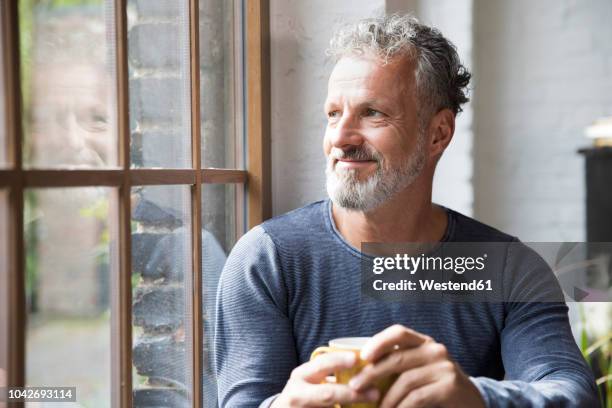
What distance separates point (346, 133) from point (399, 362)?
574mm

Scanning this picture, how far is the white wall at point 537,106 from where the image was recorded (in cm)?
287

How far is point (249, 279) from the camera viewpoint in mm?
1309

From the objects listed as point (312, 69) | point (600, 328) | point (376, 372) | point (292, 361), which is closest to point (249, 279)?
point (292, 361)

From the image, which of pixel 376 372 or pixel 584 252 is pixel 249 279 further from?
pixel 584 252

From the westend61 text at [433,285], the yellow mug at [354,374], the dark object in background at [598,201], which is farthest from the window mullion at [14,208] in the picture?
the dark object in background at [598,201]

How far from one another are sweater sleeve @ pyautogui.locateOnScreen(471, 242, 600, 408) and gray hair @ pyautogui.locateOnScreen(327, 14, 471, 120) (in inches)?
13.4

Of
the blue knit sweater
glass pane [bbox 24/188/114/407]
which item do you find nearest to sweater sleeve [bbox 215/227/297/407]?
the blue knit sweater

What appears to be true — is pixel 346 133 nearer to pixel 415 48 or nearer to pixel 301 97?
pixel 415 48

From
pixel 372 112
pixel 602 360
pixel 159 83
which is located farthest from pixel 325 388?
pixel 602 360

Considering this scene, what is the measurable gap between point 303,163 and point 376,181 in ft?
1.15

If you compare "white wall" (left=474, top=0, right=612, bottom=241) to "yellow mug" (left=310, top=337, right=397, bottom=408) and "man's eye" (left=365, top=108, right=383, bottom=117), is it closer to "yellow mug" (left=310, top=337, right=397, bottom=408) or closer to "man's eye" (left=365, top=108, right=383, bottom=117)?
"man's eye" (left=365, top=108, right=383, bottom=117)

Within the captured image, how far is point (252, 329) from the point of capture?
4.12ft

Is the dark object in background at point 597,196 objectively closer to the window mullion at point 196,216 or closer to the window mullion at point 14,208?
the window mullion at point 196,216

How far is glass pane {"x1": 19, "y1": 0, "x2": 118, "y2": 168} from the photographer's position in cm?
81
